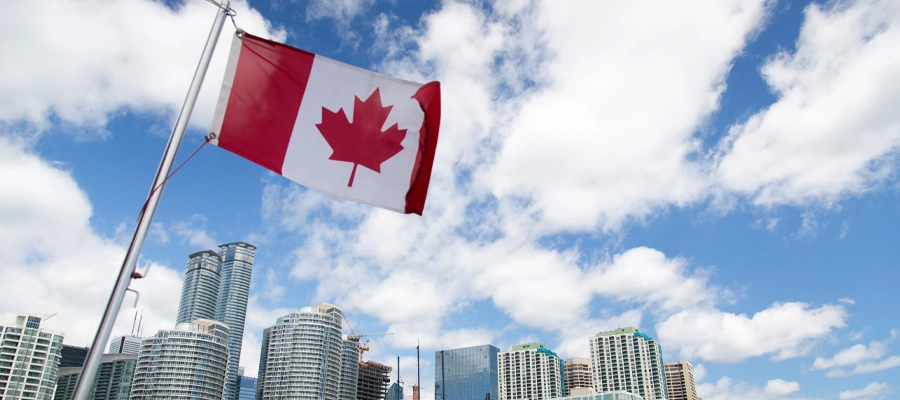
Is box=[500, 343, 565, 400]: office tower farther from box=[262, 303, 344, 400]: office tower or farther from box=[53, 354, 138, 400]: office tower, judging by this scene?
box=[53, 354, 138, 400]: office tower

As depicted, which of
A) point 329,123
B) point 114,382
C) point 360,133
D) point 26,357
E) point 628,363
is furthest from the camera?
point 628,363

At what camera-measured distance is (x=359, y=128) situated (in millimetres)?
10297

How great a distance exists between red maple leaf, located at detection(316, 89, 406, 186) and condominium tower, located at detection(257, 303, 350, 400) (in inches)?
5938

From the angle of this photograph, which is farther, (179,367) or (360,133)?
(179,367)

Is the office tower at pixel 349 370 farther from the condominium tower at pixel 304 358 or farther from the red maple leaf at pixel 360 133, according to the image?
the red maple leaf at pixel 360 133

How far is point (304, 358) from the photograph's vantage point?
15250cm

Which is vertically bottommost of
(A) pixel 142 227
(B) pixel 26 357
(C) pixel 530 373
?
(A) pixel 142 227

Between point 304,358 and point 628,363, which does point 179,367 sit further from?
point 628,363

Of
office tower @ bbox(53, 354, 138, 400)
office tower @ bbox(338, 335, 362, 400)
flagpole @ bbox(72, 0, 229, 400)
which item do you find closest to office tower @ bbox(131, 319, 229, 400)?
office tower @ bbox(53, 354, 138, 400)

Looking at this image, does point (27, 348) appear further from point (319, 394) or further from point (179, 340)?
point (319, 394)

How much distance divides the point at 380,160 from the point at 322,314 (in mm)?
157692

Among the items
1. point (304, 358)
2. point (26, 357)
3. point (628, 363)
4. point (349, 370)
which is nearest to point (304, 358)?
point (304, 358)

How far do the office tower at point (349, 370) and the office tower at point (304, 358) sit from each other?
13675mm

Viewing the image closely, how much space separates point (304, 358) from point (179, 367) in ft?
105
